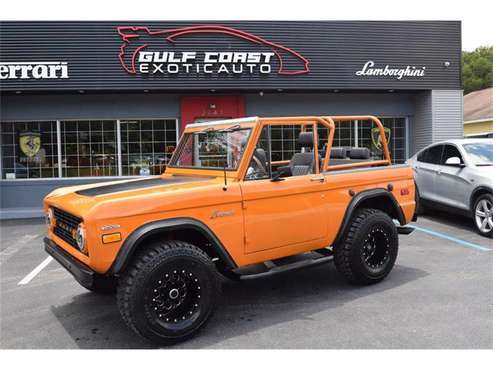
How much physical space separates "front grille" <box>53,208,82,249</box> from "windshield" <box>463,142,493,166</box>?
691 centimetres

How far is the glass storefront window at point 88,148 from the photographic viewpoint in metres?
12.3

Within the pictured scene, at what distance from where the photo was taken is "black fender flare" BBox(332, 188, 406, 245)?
5.00 meters

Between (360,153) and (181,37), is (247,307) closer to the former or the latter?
(360,153)

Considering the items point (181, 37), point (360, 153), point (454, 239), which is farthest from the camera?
point (181, 37)

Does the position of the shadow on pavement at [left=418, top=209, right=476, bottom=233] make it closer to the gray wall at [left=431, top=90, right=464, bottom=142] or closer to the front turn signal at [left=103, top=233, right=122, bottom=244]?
the gray wall at [left=431, top=90, right=464, bottom=142]

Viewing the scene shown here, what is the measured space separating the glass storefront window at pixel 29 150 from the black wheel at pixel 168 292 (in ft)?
31.5

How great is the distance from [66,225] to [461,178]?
6.75 meters

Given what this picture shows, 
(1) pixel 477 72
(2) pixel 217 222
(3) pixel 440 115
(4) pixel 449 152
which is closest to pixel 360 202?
(2) pixel 217 222

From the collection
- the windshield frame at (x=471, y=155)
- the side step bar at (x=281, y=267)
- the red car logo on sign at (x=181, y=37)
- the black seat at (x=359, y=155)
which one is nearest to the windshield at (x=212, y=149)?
the side step bar at (x=281, y=267)

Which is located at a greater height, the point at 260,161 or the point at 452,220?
the point at 260,161

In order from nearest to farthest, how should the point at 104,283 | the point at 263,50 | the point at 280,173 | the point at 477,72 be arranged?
the point at 104,283, the point at 280,173, the point at 263,50, the point at 477,72

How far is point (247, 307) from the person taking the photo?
4684 millimetres

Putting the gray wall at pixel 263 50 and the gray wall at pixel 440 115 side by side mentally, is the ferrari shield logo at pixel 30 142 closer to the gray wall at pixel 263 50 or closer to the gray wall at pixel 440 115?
the gray wall at pixel 263 50

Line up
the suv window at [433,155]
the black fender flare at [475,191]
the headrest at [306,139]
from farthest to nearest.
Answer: the suv window at [433,155] → the black fender flare at [475,191] → the headrest at [306,139]
